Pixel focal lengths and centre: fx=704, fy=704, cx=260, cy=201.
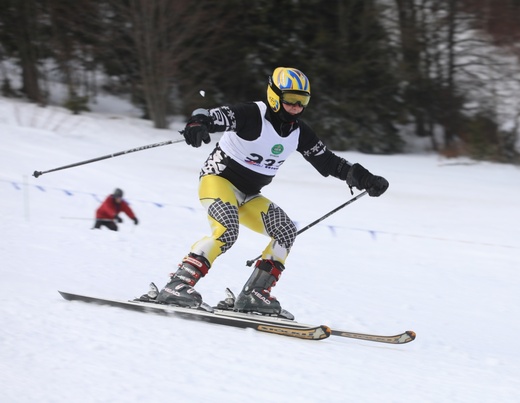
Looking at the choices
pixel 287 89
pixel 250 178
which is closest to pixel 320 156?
pixel 250 178

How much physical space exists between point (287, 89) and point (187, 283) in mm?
1444

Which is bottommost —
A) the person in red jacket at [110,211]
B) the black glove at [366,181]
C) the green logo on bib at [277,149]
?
the person in red jacket at [110,211]

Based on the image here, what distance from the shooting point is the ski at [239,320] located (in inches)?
175

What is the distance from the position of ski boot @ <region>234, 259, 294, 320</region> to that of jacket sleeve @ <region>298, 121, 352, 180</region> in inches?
32.4

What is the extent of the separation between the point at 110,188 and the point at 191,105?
31.3 ft

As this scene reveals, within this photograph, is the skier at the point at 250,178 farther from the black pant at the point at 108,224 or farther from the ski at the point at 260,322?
the black pant at the point at 108,224

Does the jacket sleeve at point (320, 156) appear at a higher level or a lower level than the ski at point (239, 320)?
higher

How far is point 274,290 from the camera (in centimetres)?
663

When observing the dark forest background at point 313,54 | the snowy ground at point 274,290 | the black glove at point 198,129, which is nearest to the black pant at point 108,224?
the snowy ground at point 274,290

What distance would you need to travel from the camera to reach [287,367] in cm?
378

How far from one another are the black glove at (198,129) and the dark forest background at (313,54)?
54.0ft

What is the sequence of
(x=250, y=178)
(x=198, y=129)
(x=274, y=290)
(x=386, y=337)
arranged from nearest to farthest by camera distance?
(x=198, y=129)
(x=386, y=337)
(x=250, y=178)
(x=274, y=290)

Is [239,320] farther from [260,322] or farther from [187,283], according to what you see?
[187,283]

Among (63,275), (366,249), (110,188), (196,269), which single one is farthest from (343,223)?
(196,269)
